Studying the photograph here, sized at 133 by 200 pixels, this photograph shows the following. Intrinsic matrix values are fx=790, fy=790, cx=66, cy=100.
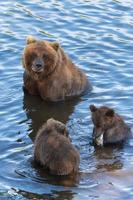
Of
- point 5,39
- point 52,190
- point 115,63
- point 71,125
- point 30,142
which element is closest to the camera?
point 52,190

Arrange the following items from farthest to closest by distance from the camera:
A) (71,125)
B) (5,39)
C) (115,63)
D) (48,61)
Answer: (5,39), (115,63), (48,61), (71,125)

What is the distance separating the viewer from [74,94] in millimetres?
16781

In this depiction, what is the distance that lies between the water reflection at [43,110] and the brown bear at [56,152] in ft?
6.40

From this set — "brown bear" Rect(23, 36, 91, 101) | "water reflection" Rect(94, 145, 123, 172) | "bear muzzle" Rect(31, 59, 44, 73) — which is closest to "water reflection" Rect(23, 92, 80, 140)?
"brown bear" Rect(23, 36, 91, 101)

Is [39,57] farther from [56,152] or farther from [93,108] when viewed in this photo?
[56,152]

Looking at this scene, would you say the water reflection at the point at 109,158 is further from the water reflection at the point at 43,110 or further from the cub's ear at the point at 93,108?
the water reflection at the point at 43,110

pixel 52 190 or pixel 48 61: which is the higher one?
pixel 48 61

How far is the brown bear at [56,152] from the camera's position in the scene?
12477 mm

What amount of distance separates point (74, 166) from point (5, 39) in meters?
7.03

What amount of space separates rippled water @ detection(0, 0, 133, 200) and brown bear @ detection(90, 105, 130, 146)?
202 millimetres

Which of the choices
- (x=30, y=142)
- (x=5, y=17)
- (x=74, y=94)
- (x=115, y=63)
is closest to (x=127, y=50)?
(x=115, y=63)

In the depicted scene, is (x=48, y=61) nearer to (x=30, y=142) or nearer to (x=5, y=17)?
(x=30, y=142)

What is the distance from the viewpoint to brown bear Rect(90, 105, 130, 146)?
14008 mm

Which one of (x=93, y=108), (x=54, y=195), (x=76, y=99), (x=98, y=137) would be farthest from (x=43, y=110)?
(x=54, y=195)
